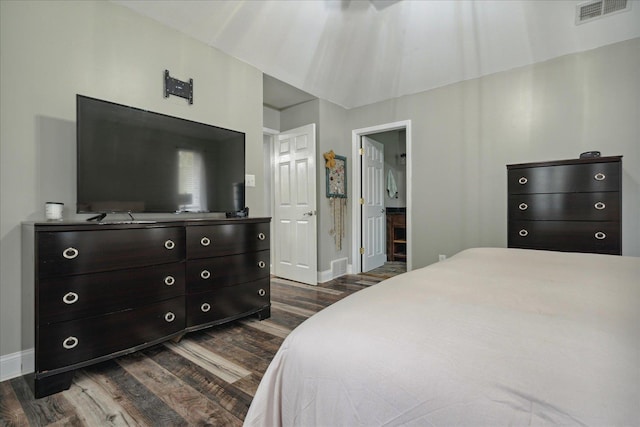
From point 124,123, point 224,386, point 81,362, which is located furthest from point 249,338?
point 124,123

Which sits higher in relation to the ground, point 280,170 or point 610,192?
point 280,170

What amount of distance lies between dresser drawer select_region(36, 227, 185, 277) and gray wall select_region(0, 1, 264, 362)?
0.49m

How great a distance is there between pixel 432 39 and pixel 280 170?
246 centimetres

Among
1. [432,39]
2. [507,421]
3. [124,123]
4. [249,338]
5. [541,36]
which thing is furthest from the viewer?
[432,39]

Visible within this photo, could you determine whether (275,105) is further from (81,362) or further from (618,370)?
(618,370)

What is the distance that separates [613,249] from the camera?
2.39m

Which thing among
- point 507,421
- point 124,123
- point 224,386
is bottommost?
point 224,386

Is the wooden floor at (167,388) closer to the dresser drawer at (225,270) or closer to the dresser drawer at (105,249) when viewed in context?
the dresser drawer at (225,270)

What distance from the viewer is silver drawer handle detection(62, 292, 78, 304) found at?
63.4 inches

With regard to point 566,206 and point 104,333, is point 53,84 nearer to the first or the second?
point 104,333

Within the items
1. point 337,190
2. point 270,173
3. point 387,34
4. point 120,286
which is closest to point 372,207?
point 337,190

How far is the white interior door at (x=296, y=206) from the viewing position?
393cm

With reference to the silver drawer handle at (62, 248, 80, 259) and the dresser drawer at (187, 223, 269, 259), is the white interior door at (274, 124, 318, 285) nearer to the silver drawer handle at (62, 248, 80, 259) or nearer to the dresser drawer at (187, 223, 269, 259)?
the dresser drawer at (187, 223, 269, 259)

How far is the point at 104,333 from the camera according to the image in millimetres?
1732
